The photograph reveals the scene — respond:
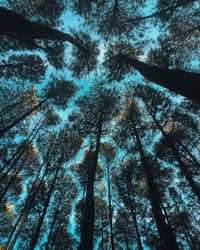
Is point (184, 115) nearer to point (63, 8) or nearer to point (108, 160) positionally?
point (108, 160)

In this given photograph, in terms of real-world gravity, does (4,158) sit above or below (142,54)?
below

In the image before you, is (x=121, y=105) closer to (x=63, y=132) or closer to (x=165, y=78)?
(x=63, y=132)

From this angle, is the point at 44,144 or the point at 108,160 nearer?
the point at 44,144

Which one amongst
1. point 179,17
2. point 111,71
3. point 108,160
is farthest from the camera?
point 108,160

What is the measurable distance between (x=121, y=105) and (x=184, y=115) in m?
5.62

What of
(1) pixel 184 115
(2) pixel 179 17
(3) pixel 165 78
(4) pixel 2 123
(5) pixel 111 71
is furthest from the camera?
(4) pixel 2 123

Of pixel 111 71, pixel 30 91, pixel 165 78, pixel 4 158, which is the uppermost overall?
pixel 30 91

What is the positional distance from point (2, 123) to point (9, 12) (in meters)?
14.2

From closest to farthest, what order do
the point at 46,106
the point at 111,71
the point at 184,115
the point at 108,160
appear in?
1. the point at 111,71
2. the point at 184,115
3. the point at 46,106
4. the point at 108,160

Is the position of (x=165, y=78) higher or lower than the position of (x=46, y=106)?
lower

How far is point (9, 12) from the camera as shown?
4.67 meters

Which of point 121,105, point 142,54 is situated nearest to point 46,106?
point 121,105

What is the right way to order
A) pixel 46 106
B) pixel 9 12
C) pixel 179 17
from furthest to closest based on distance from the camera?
pixel 46 106
pixel 179 17
pixel 9 12

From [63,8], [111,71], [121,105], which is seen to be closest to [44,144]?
[121,105]
